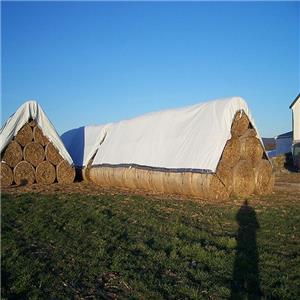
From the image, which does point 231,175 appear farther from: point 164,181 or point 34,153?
point 34,153

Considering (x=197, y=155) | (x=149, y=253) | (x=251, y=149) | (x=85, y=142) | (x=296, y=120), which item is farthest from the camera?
(x=296, y=120)

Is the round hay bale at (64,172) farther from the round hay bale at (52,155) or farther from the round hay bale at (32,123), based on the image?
the round hay bale at (32,123)

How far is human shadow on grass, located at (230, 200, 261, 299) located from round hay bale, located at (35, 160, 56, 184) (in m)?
11.9

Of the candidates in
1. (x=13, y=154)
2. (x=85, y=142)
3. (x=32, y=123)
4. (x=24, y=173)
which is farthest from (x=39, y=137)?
(x=85, y=142)

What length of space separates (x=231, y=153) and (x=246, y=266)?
8947 millimetres

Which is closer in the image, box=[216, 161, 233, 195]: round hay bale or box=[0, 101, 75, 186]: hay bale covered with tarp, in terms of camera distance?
box=[216, 161, 233, 195]: round hay bale

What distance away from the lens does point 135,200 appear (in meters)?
13.7

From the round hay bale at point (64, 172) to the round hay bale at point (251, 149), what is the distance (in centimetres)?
885

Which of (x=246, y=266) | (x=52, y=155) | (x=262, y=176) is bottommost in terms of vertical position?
(x=246, y=266)

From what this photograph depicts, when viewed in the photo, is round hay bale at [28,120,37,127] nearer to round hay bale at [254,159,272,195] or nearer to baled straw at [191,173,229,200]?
baled straw at [191,173,229,200]

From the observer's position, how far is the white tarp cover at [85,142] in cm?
2370

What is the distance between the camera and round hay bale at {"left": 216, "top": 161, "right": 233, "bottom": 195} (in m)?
14.4

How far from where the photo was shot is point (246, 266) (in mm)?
6410

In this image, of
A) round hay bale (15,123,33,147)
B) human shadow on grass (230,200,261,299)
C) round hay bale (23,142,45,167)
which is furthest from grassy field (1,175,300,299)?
round hay bale (15,123,33,147)
